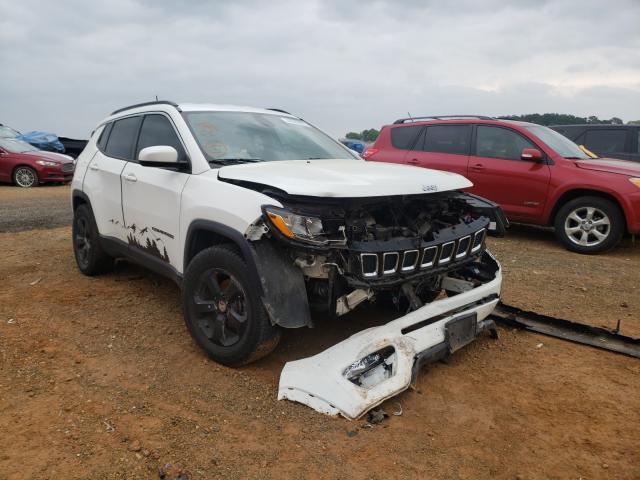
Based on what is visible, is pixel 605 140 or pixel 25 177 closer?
pixel 605 140

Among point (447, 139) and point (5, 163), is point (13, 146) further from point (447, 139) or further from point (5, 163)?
point (447, 139)

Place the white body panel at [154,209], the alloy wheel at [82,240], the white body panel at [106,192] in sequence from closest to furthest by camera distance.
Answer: the white body panel at [154,209] → the white body panel at [106,192] → the alloy wheel at [82,240]

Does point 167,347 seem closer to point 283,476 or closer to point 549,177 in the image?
point 283,476

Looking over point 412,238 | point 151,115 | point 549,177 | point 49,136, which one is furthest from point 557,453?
point 49,136

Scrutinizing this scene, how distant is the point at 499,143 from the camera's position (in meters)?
7.25

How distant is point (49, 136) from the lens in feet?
62.4

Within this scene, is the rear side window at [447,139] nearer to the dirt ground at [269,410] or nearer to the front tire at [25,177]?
the dirt ground at [269,410]

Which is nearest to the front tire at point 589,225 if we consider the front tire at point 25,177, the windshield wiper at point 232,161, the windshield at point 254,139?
the windshield at point 254,139

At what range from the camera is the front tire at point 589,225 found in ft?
20.7

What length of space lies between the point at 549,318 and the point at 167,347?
2.91 m

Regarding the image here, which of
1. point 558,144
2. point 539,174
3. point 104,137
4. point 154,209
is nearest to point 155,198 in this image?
point 154,209

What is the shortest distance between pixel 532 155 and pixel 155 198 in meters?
5.17

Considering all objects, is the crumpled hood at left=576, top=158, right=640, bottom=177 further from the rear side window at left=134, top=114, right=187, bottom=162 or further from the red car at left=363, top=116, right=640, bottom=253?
the rear side window at left=134, top=114, right=187, bottom=162

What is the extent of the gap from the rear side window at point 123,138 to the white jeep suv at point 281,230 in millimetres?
70
